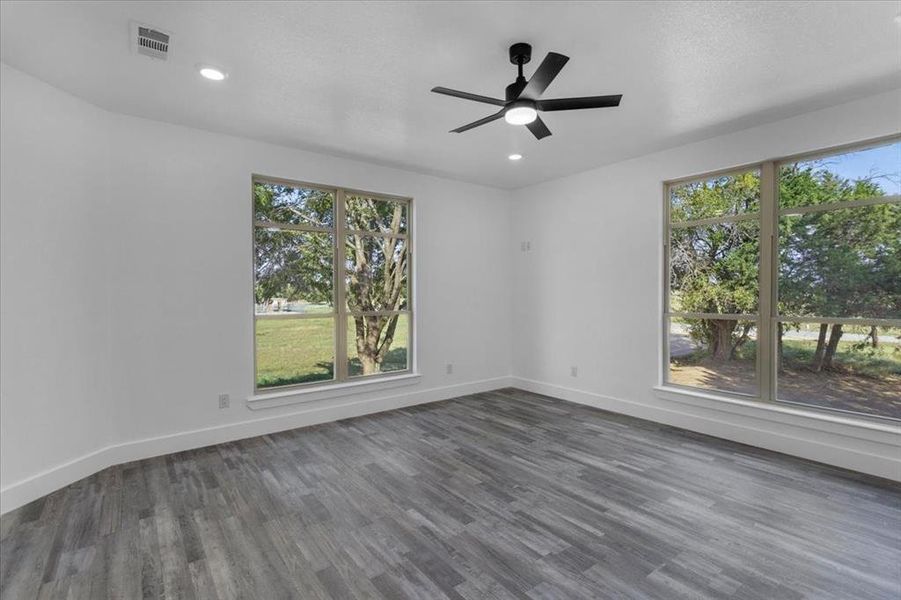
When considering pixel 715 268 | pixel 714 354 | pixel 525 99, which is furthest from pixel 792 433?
pixel 525 99

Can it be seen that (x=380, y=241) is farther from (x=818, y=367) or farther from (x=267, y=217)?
(x=818, y=367)

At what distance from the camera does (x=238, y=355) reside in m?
4.03

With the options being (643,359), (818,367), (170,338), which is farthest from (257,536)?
(818,367)

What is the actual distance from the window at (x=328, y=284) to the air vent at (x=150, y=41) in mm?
1718

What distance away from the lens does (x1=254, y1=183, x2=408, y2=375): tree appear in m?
4.32

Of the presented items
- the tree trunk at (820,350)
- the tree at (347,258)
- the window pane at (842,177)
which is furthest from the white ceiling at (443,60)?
the tree trunk at (820,350)

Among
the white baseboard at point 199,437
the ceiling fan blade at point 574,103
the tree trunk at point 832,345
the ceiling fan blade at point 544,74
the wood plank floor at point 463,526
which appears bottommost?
the wood plank floor at point 463,526

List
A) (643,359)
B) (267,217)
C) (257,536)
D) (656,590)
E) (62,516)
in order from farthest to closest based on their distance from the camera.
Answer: (643,359)
(267,217)
(62,516)
(257,536)
(656,590)

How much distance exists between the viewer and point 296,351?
14.7 ft

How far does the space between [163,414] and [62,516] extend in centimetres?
108

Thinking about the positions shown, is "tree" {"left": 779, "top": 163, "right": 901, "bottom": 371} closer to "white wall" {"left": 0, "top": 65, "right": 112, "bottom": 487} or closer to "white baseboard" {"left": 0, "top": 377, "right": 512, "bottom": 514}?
"white baseboard" {"left": 0, "top": 377, "right": 512, "bottom": 514}

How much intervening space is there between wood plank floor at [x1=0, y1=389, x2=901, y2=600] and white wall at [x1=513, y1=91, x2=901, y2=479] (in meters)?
0.29

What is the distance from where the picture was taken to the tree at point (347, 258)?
4324 millimetres

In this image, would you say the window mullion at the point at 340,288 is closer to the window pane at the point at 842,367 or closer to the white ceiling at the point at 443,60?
the white ceiling at the point at 443,60
